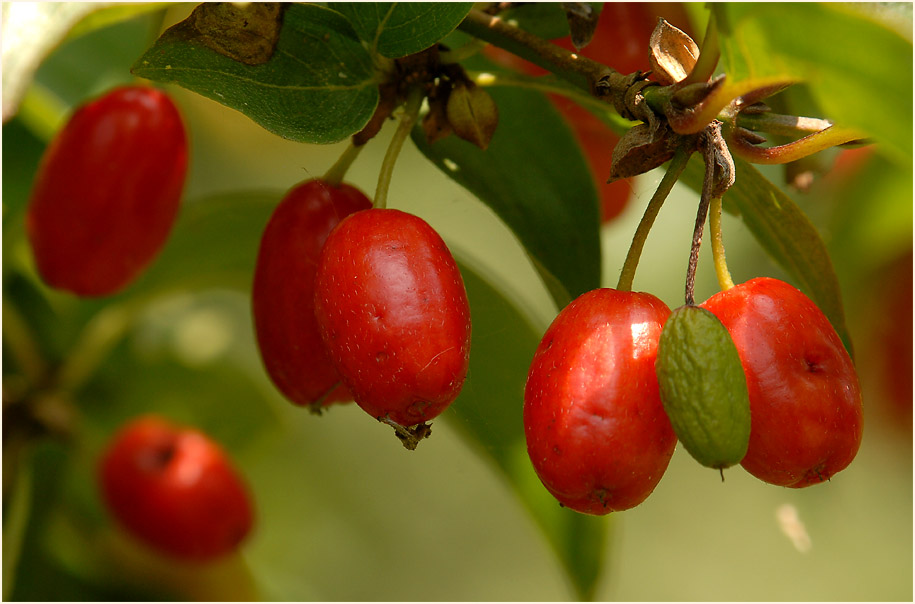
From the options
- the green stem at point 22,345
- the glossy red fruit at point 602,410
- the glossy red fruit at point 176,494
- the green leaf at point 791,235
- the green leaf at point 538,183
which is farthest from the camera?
the green stem at point 22,345

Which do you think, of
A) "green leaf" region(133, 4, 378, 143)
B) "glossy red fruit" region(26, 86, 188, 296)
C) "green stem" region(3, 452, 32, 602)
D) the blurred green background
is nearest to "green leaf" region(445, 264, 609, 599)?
the blurred green background

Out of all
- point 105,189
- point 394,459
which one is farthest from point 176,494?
point 394,459

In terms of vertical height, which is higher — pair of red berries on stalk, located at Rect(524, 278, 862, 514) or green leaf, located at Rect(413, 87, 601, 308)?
pair of red berries on stalk, located at Rect(524, 278, 862, 514)

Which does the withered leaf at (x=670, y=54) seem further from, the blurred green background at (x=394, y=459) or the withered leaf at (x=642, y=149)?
the blurred green background at (x=394, y=459)

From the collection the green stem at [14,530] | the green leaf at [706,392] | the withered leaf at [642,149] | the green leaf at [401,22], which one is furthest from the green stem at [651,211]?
the green stem at [14,530]

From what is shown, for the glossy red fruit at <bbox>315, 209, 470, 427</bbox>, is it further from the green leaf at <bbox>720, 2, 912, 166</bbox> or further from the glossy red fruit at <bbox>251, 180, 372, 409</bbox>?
the green leaf at <bbox>720, 2, 912, 166</bbox>

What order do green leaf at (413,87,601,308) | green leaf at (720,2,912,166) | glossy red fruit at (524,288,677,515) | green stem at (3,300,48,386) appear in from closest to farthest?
green leaf at (720,2,912,166) < glossy red fruit at (524,288,677,515) < green leaf at (413,87,601,308) < green stem at (3,300,48,386)
